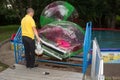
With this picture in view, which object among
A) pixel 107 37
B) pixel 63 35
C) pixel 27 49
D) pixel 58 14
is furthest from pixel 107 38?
pixel 27 49

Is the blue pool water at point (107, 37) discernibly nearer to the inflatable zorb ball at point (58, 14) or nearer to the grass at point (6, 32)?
the grass at point (6, 32)

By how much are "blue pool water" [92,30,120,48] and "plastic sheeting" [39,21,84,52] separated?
932 centimetres

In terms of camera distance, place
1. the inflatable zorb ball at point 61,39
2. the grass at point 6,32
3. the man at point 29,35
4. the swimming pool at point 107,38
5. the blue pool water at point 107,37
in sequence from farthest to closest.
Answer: the grass at point 6,32
the blue pool water at point 107,37
the swimming pool at point 107,38
the inflatable zorb ball at point 61,39
the man at point 29,35

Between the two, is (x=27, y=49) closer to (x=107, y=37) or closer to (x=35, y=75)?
(x=35, y=75)

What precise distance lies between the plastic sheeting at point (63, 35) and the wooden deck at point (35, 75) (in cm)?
94

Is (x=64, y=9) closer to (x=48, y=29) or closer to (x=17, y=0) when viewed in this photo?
(x=48, y=29)

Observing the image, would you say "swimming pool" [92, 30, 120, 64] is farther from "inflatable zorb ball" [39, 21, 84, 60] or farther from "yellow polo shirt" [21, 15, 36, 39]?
"yellow polo shirt" [21, 15, 36, 39]

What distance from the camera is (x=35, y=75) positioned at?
801 centimetres

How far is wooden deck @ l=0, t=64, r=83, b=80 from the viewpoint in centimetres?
777

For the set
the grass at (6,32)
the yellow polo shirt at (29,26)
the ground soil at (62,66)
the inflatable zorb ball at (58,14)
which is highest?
the inflatable zorb ball at (58,14)

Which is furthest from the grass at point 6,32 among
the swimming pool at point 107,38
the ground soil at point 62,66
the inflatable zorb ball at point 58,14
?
the inflatable zorb ball at point 58,14

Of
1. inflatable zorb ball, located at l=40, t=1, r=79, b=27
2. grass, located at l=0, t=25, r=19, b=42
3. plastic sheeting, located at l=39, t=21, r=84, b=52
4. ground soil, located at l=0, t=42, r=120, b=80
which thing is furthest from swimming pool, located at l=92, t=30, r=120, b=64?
grass, located at l=0, t=25, r=19, b=42

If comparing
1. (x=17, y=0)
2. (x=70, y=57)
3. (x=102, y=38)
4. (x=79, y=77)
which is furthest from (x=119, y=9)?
(x=79, y=77)

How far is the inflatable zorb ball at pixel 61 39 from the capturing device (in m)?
8.94
